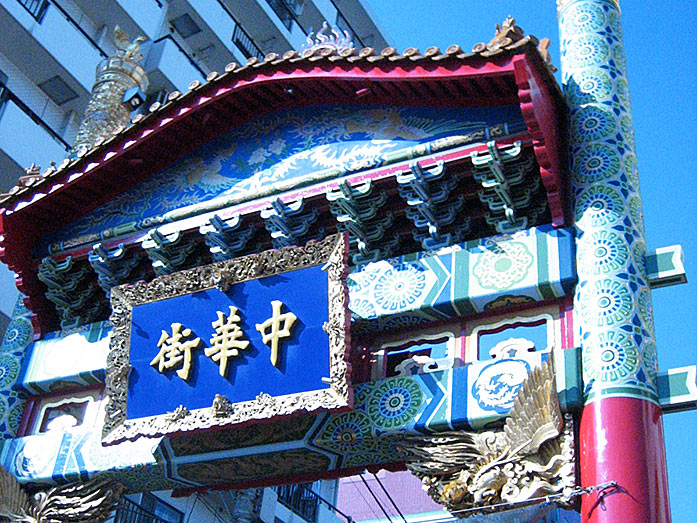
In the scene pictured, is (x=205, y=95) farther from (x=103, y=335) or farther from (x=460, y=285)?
(x=460, y=285)

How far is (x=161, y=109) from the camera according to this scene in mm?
10250

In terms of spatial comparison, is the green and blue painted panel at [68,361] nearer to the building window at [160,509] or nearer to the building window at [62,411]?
the building window at [62,411]

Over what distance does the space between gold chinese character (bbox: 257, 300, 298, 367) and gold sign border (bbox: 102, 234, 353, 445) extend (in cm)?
30

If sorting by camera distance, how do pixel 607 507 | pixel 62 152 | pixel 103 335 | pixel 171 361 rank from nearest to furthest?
pixel 607 507, pixel 171 361, pixel 103 335, pixel 62 152

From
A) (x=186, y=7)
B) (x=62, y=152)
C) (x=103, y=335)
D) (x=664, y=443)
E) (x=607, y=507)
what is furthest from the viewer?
(x=186, y=7)

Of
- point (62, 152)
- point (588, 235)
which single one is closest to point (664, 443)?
point (588, 235)

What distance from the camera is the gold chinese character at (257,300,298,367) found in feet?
27.8

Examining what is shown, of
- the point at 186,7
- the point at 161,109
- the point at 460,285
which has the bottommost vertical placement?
the point at 460,285

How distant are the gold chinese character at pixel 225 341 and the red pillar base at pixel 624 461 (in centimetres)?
279

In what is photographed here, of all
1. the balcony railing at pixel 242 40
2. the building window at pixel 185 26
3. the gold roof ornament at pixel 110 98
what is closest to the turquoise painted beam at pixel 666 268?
the gold roof ornament at pixel 110 98

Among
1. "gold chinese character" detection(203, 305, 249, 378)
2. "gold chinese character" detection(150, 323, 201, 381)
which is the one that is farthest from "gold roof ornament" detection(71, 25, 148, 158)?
"gold chinese character" detection(203, 305, 249, 378)

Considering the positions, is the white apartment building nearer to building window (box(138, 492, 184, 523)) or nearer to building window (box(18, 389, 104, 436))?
building window (box(138, 492, 184, 523))

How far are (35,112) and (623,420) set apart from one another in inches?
462

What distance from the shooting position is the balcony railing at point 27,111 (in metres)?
15.7
